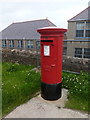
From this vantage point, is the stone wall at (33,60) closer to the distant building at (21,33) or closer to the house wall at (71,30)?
the house wall at (71,30)

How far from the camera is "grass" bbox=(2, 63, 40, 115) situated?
3064 millimetres

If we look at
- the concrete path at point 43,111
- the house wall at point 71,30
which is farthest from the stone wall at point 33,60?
the house wall at point 71,30

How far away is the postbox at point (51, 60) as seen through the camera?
9.50 feet

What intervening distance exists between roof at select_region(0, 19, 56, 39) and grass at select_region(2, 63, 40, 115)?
1814 centimetres

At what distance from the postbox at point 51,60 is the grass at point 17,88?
1.93 ft

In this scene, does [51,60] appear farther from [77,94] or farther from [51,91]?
[77,94]

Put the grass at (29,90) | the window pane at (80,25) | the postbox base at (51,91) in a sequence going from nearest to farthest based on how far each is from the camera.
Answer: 1. the grass at (29,90)
2. the postbox base at (51,91)
3. the window pane at (80,25)

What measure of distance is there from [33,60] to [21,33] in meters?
20.6

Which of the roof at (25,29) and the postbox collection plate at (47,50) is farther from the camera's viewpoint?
the roof at (25,29)

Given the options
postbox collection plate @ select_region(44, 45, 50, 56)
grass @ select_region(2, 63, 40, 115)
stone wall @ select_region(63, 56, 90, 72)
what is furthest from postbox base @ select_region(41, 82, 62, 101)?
stone wall @ select_region(63, 56, 90, 72)

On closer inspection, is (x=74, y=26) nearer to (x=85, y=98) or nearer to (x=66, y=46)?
(x=66, y=46)

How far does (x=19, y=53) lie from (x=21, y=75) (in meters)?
2.12

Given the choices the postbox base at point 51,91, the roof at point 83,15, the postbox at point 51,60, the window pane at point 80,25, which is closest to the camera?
the postbox at point 51,60

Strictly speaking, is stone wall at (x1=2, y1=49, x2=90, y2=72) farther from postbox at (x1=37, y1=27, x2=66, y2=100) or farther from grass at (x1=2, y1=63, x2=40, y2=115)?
postbox at (x1=37, y1=27, x2=66, y2=100)
